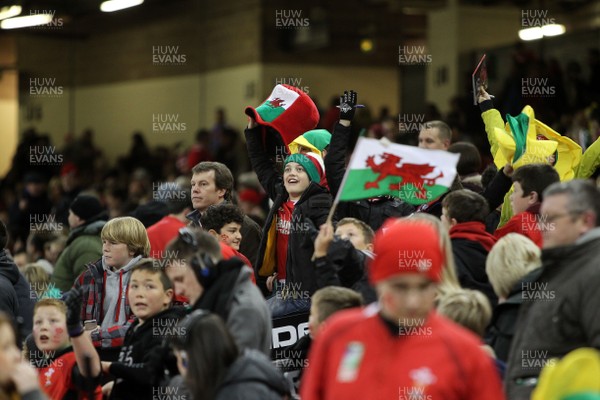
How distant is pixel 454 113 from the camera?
15445 mm

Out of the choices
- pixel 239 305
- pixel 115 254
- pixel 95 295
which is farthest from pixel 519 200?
pixel 95 295

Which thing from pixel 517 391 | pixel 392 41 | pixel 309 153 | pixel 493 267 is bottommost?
pixel 517 391

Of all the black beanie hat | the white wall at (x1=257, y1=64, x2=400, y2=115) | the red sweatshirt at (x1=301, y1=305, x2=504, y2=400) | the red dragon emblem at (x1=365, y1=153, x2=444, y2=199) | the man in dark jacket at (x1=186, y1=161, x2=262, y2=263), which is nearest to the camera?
the red sweatshirt at (x1=301, y1=305, x2=504, y2=400)

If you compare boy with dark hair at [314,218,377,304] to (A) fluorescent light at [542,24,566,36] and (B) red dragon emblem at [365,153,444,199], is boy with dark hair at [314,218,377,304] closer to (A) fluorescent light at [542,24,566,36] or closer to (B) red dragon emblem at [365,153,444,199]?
(B) red dragon emblem at [365,153,444,199]

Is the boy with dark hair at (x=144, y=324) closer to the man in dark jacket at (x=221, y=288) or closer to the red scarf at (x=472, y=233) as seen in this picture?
the man in dark jacket at (x=221, y=288)

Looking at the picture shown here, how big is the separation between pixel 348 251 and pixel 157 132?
1663cm

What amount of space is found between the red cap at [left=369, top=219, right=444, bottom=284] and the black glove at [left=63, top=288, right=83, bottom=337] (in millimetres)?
2259

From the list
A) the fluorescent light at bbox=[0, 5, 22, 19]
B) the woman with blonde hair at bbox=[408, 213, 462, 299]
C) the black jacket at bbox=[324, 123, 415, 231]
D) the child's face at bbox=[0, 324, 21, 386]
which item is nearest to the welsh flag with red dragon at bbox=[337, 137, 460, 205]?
the woman with blonde hair at bbox=[408, 213, 462, 299]

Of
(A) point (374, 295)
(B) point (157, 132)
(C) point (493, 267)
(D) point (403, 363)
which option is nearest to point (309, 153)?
(A) point (374, 295)

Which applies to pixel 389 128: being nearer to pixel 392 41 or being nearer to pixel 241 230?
pixel 392 41

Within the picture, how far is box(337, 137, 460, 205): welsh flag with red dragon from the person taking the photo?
623cm

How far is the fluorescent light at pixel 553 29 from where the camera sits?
685 inches

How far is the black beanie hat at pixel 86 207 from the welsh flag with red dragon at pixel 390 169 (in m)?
4.40

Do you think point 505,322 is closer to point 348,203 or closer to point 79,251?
point 348,203
